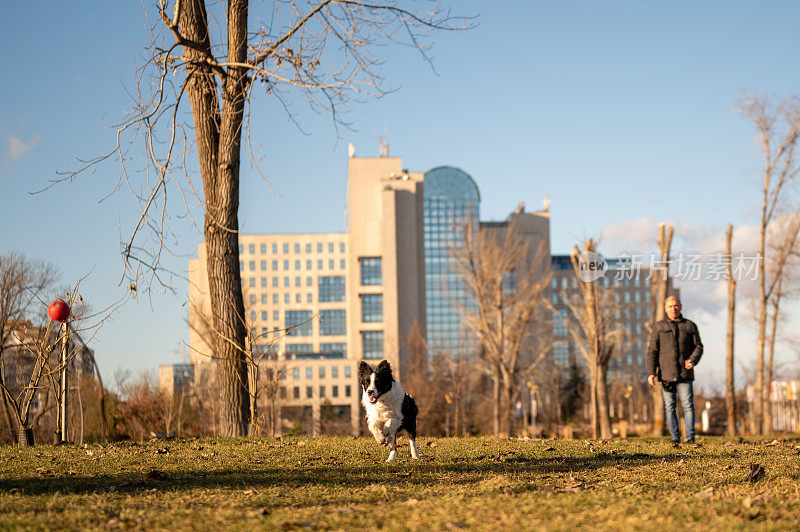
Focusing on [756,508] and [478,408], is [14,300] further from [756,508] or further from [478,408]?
[478,408]

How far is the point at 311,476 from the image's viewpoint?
659 centimetres

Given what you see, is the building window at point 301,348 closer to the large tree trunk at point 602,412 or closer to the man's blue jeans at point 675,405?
the large tree trunk at point 602,412

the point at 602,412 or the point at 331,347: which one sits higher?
the point at 331,347

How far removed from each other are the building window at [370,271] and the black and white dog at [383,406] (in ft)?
362

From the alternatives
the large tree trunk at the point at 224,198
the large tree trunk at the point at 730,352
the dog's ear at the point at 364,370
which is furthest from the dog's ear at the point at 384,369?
the large tree trunk at the point at 730,352

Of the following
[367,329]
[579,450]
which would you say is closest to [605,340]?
[579,450]

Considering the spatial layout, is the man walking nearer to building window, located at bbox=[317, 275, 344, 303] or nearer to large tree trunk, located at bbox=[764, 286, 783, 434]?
large tree trunk, located at bbox=[764, 286, 783, 434]

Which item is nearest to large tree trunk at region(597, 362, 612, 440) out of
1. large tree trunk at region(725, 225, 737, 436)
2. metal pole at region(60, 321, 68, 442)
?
large tree trunk at region(725, 225, 737, 436)

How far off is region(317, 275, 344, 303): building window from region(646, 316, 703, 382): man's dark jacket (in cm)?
12898

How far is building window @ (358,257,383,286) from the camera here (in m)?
119

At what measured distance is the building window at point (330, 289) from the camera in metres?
140

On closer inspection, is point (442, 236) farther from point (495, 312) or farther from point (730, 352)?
point (730, 352)

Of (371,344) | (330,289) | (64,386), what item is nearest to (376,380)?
(64,386)

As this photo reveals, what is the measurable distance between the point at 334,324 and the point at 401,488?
13179cm
